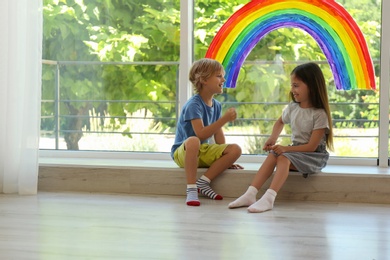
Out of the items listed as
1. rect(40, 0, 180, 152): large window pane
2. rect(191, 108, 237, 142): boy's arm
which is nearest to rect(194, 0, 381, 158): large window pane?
rect(40, 0, 180, 152): large window pane

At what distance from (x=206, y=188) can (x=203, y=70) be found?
1.90ft

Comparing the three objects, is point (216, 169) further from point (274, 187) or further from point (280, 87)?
point (280, 87)

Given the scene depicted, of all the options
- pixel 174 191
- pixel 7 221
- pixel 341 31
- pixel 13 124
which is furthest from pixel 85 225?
pixel 341 31

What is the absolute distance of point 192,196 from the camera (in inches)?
127

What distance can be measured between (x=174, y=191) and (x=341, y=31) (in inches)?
46.6

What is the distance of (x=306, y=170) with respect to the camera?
10.6ft

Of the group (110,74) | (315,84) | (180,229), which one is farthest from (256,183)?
(110,74)

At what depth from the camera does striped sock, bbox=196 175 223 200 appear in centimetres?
333

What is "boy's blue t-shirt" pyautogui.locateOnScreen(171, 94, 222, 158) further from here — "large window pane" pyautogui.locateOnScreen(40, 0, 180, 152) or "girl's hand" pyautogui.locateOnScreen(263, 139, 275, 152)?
"large window pane" pyautogui.locateOnScreen(40, 0, 180, 152)

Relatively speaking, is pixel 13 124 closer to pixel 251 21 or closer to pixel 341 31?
pixel 251 21

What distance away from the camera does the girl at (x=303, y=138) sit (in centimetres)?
→ 317

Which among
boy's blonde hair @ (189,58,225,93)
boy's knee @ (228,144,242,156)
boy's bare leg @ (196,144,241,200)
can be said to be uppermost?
boy's blonde hair @ (189,58,225,93)

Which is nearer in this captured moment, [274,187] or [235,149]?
[274,187]

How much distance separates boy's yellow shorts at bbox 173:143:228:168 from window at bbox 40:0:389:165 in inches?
17.4
